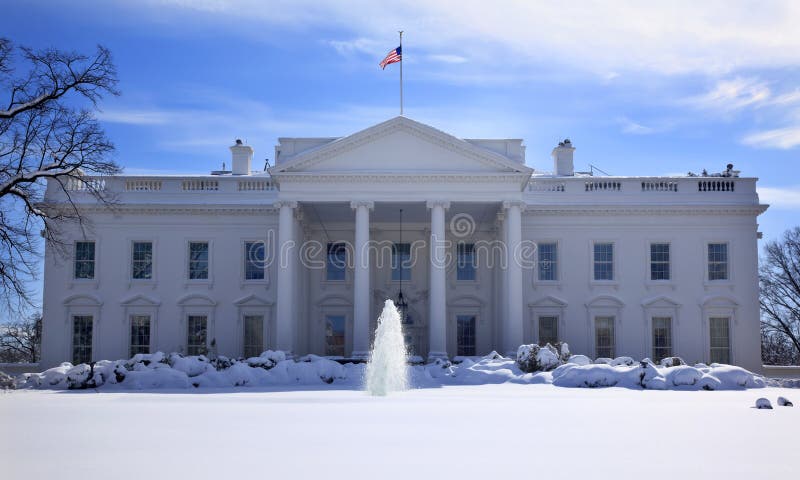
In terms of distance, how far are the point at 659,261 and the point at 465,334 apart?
9786mm

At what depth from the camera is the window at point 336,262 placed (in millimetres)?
39125

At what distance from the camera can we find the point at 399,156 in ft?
110

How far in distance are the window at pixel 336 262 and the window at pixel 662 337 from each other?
49.2 ft

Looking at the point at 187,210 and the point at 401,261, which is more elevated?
the point at 187,210

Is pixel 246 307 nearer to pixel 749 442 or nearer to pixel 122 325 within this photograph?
pixel 122 325

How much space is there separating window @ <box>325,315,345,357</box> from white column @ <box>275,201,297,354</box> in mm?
5255

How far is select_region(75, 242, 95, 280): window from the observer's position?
1490 inches

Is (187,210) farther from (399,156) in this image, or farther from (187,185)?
(399,156)

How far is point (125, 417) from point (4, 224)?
10.4 m

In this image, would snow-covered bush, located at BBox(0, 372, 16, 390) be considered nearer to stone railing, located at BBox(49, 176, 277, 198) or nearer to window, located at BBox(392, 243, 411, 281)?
stone railing, located at BBox(49, 176, 277, 198)

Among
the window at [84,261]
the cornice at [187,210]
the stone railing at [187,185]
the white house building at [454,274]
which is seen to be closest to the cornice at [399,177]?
the white house building at [454,274]

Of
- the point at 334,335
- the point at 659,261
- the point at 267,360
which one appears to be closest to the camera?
the point at 267,360

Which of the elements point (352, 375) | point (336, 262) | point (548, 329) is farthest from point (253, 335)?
point (548, 329)

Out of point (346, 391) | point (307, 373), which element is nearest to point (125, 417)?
point (346, 391)
